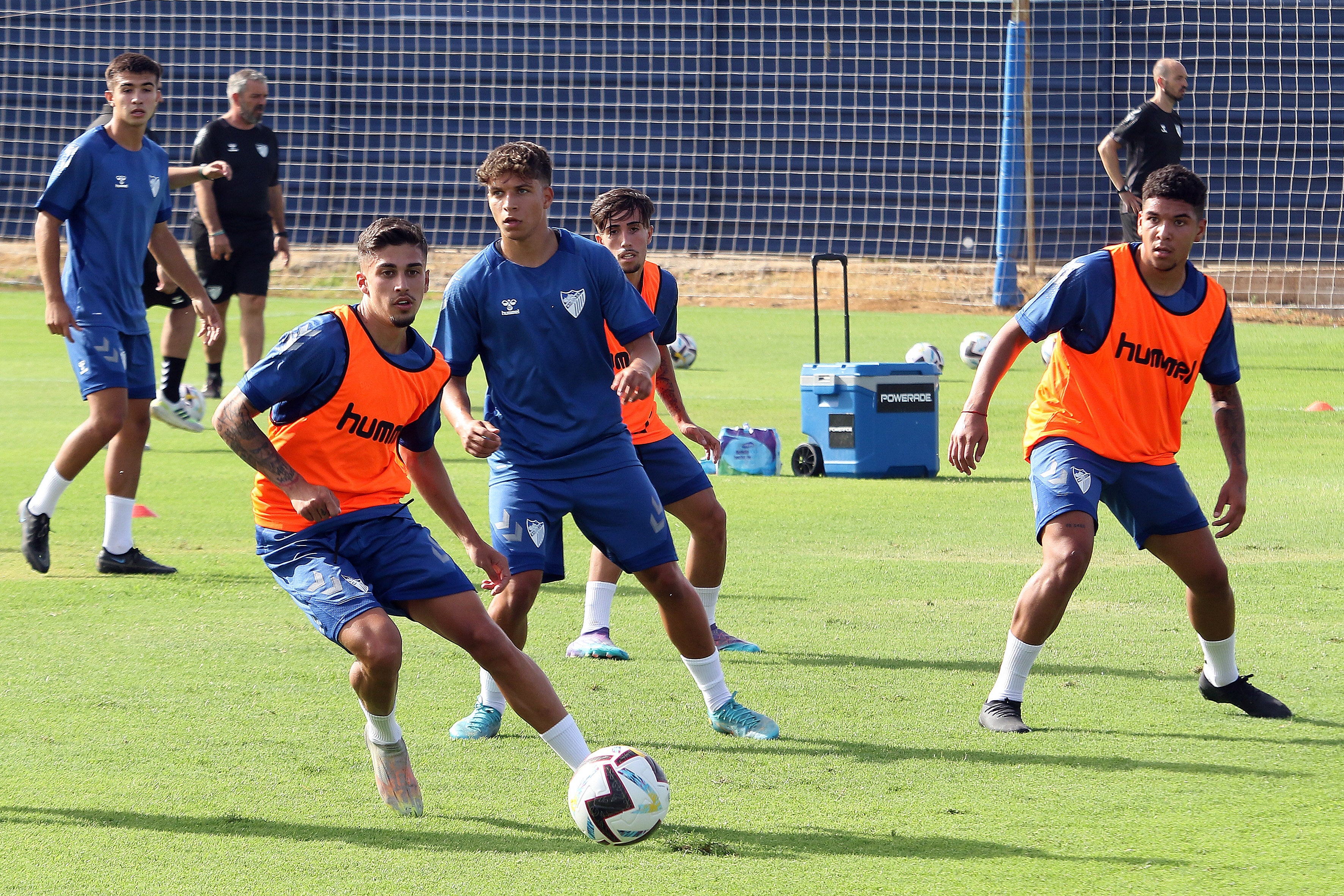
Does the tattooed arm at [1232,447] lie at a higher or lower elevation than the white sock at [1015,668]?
higher

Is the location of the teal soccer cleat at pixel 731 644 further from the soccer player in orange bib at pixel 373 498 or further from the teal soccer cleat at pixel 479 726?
the soccer player in orange bib at pixel 373 498

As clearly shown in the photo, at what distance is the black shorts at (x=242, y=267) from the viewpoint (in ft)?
40.2

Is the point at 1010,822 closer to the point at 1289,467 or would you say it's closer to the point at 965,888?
the point at 965,888

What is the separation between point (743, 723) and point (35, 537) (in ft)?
12.1

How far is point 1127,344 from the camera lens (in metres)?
5.05

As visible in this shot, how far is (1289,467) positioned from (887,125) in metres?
13.5

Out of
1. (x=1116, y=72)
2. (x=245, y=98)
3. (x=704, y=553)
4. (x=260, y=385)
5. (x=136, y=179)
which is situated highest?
(x=1116, y=72)

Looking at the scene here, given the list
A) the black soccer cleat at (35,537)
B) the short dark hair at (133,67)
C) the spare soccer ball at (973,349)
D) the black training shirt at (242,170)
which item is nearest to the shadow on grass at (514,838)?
the black soccer cleat at (35,537)

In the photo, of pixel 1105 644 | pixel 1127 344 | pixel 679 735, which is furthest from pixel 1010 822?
pixel 1105 644

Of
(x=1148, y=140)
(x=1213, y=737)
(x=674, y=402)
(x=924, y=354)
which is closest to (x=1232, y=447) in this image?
(x=1213, y=737)

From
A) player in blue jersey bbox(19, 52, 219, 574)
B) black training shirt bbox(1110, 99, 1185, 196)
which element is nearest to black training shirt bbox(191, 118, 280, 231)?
player in blue jersey bbox(19, 52, 219, 574)

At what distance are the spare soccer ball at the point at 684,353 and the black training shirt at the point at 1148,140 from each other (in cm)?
439

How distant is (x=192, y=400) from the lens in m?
11.4

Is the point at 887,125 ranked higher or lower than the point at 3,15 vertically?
lower
